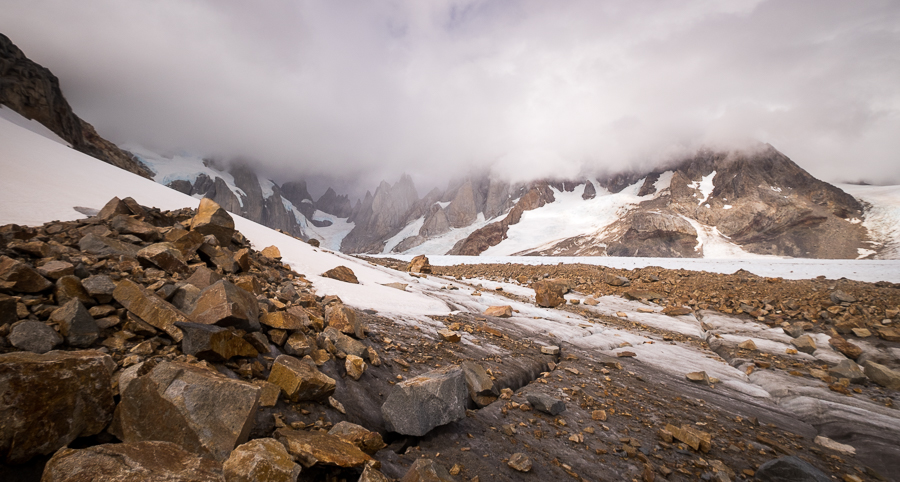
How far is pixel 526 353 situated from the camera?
6898mm

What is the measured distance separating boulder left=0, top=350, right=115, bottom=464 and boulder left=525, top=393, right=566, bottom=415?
458cm

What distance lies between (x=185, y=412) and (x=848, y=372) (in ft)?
41.7

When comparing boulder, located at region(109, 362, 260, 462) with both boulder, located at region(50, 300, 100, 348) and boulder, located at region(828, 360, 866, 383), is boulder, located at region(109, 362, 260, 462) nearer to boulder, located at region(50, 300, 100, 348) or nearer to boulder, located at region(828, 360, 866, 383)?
boulder, located at region(50, 300, 100, 348)

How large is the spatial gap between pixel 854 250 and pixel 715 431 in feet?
330

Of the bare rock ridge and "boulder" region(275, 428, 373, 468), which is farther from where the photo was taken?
the bare rock ridge

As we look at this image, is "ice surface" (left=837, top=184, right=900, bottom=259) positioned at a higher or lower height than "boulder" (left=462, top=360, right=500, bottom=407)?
higher

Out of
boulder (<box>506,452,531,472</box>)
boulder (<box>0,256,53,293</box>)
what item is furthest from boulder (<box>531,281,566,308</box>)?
boulder (<box>0,256,53,293</box>)

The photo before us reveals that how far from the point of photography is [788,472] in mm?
3400

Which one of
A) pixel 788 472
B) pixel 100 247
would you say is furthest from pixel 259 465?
pixel 788 472

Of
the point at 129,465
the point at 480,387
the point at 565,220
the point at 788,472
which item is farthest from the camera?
the point at 565,220

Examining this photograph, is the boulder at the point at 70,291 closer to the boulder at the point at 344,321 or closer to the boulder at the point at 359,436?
the boulder at the point at 344,321

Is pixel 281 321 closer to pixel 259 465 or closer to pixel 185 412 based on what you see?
pixel 185 412

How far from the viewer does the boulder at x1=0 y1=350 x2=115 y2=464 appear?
6.17 ft

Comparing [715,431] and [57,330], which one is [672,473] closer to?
[715,431]
